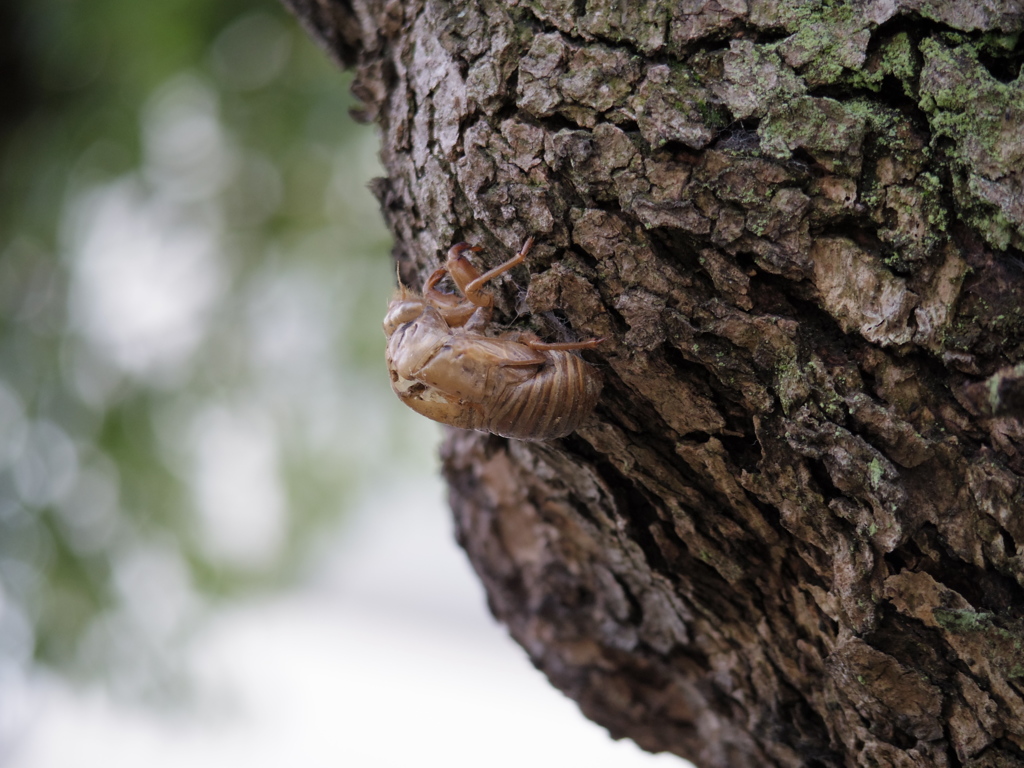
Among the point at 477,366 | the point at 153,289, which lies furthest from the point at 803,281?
the point at 153,289

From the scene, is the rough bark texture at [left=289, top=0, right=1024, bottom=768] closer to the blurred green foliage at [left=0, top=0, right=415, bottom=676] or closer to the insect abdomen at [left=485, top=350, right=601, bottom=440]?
the insect abdomen at [left=485, top=350, right=601, bottom=440]

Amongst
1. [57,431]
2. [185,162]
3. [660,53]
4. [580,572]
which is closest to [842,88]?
[660,53]

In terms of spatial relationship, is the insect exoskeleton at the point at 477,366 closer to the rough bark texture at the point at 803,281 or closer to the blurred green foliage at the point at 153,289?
the rough bark texture at the point at 803,281

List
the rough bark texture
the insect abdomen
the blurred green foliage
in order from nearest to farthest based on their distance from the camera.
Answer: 1. the rough bark texture
2. the insect abdomen
3. the blurred green foliage

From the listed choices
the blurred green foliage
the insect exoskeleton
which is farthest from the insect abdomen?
the blurred green foliage

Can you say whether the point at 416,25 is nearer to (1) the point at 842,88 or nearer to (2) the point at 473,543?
(1) the point at 842,88
